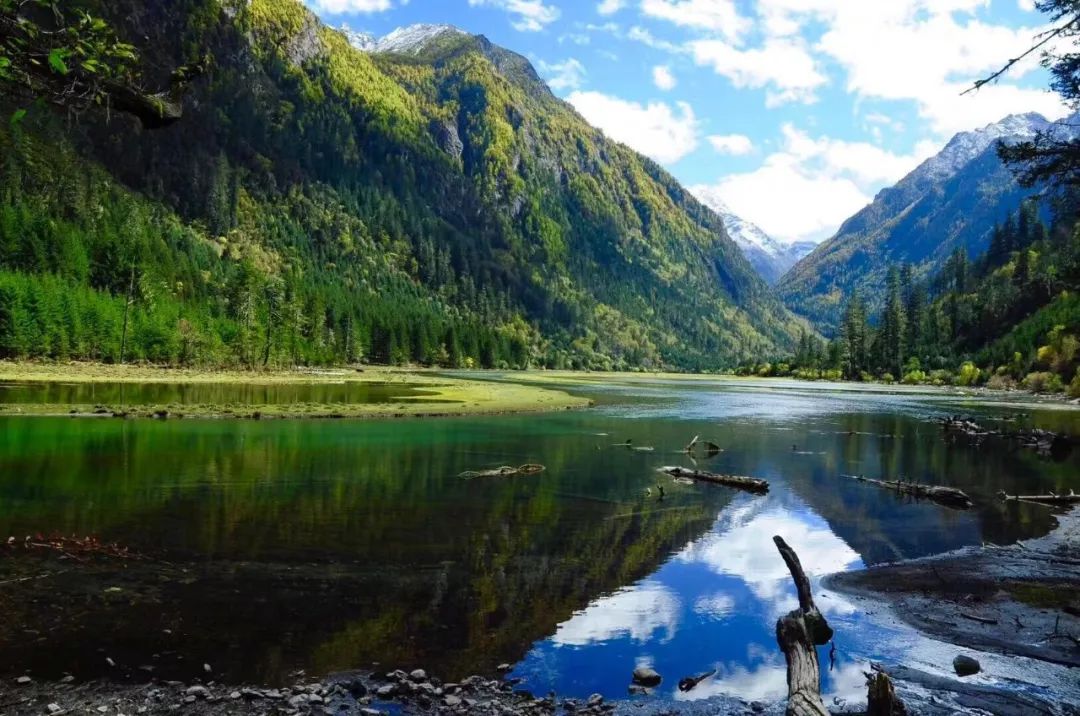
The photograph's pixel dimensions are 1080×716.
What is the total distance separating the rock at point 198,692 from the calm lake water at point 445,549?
1.12m

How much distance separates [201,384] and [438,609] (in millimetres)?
104536

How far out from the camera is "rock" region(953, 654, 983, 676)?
1547cm

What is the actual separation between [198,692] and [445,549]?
12096 millimetres

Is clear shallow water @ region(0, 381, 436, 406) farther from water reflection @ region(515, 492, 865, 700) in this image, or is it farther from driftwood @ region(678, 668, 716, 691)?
driftwood @ region(678, 668, 716, 691)

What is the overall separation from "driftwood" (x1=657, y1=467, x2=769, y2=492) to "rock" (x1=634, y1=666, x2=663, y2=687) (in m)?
26.8

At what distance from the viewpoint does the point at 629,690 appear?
14.5 m

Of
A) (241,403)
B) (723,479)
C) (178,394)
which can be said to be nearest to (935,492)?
(723,479)

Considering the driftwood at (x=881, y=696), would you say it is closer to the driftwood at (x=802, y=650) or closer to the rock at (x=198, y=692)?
the driftwood at (x=802, y=650)

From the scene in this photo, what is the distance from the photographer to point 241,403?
254ft

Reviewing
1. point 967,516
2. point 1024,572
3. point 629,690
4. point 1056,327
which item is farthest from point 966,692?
point 1056,327

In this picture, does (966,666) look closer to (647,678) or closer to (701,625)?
(701,625)

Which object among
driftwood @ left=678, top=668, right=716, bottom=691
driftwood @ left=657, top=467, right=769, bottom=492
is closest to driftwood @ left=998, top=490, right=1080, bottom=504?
driftwood @ left=657, top=467, right=769, bottom=492

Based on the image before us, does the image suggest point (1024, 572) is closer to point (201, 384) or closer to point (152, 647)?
point (152, 647)

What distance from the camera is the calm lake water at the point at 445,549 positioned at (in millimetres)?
15781
